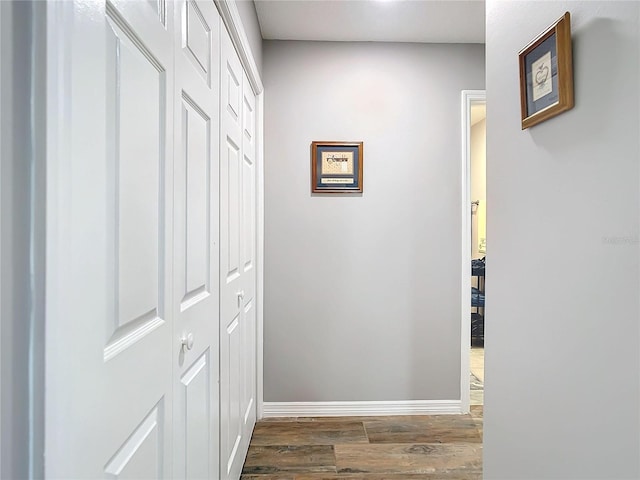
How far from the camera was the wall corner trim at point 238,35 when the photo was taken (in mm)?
1311

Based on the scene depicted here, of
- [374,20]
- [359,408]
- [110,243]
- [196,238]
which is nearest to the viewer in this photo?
[110,243]

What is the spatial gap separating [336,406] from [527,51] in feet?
7.27

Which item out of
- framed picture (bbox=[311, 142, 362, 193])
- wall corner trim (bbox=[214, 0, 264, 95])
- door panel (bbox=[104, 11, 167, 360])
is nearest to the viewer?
door panel (bbox=[104, 11, 167, 360])

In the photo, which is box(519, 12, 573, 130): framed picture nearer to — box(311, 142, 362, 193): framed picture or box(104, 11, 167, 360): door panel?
box(104, 11, 167, 360): door panel

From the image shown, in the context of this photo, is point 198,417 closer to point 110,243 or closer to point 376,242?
point 110,243

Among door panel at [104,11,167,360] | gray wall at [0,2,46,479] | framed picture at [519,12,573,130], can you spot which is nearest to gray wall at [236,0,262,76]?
door panel at [104,11,167,360]

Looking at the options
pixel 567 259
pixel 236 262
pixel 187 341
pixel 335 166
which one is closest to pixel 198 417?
pixel 187 341

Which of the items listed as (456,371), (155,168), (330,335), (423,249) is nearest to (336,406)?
(330,335)

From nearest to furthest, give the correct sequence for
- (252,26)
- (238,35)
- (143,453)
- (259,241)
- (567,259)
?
(143,453) → (567,259) → (238,35) → (252,26) → (259,241)

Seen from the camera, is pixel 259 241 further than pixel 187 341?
Yes

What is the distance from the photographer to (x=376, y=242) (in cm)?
234

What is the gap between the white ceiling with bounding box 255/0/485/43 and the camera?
1.95m

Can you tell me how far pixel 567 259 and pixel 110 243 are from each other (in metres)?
0.99

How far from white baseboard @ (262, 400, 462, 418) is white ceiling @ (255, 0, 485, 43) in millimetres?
2470
